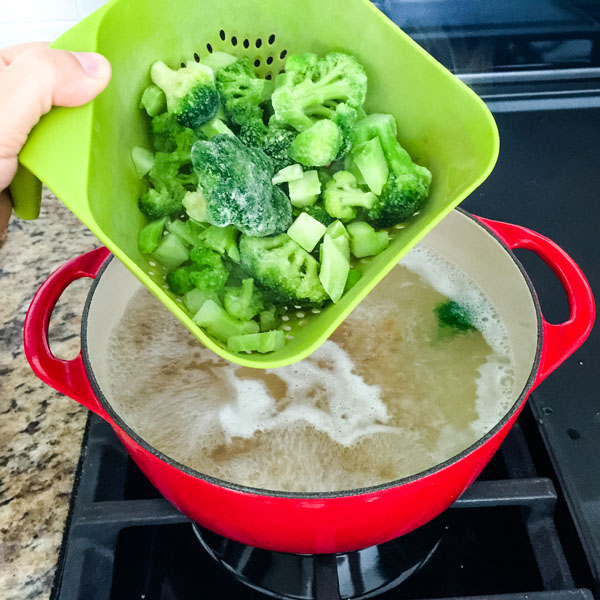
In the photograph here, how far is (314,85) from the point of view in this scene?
663 millimetres

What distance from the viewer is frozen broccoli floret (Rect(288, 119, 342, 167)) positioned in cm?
63

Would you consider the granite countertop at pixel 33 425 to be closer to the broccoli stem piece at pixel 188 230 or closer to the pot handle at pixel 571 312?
the broccoli stem piece at pixel 188 230

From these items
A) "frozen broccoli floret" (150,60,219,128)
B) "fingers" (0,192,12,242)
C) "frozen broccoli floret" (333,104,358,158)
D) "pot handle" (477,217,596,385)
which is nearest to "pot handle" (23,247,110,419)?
"fingers" (0,192,12,242)

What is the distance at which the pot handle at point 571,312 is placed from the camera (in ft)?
2.15

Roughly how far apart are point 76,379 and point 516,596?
51cm

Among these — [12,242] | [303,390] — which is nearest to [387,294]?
[303,390]

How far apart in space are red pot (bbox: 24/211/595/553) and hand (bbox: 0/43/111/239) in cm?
20

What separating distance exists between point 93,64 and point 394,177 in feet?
1.01

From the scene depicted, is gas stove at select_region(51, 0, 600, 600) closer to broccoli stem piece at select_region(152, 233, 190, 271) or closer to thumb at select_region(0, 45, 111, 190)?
broccoli stem piece at select_region(152, 233, 190, 271)

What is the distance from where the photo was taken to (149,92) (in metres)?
0.65

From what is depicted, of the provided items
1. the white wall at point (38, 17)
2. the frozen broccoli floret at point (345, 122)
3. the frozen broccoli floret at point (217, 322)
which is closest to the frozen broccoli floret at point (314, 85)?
the frozen broccoli floret at point (345, 122)

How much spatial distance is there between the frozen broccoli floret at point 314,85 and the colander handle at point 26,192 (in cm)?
27

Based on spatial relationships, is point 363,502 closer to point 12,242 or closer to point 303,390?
point 303,390

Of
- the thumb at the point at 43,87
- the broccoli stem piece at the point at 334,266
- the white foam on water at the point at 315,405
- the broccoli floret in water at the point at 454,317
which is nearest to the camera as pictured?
the thumb at the point at 43,87
